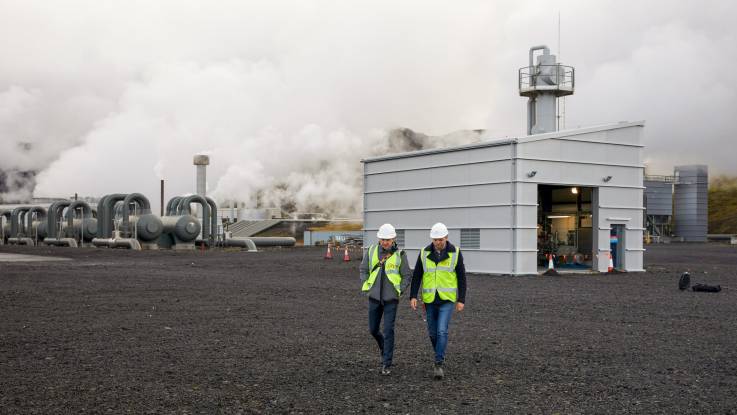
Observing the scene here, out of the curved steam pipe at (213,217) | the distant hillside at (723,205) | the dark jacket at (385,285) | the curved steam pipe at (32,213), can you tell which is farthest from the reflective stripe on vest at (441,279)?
the distant hillside at (723,205)

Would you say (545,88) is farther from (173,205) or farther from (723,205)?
(723,205)

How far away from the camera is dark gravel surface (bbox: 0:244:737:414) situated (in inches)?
316

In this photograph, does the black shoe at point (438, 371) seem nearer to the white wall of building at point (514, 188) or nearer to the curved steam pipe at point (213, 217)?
the white wall of building at point (514, 188)

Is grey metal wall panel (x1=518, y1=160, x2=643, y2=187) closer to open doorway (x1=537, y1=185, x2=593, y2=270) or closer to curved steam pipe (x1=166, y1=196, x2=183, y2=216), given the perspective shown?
open doorway (x1=537, y1=185, x2=593, y2=270)

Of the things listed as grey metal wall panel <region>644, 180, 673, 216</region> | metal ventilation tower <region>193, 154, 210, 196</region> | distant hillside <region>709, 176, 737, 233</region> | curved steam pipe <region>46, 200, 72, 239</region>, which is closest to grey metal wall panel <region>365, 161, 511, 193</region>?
curved steam pipe <region>46, 200, 72, 239</region>

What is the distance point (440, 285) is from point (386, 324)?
829 millimetres

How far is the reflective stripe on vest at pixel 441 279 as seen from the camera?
9.43 metres

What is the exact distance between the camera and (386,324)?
9.59 metres

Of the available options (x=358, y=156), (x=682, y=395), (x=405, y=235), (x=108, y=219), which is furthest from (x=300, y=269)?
(x=358, y=156)

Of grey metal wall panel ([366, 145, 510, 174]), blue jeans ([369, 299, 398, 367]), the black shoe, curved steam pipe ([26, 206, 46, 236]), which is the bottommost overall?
the black shoe

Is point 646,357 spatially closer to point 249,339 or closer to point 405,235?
point 249,339

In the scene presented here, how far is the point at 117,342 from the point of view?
11.8 metres

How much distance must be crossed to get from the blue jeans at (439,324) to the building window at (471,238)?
63.8 feet

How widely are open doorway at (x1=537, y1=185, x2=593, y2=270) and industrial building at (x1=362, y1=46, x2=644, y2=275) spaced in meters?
0.05
